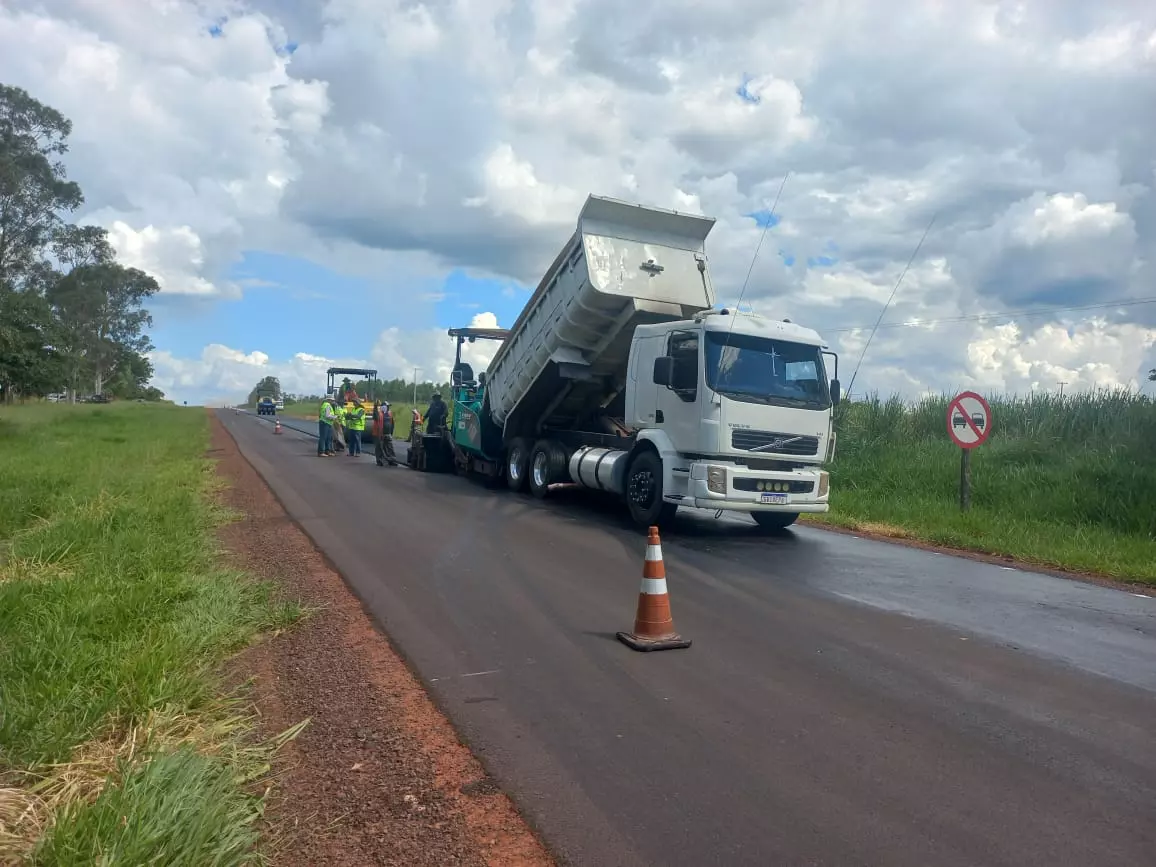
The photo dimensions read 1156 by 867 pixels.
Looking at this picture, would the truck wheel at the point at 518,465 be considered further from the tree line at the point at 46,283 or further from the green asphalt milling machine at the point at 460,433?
the tree line at the point at 46,283

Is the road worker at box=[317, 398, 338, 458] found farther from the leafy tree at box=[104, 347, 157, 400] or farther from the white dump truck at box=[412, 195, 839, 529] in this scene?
the leafy tree at box=[104, 347, 157, 400]

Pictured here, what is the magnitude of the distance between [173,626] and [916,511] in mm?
10479

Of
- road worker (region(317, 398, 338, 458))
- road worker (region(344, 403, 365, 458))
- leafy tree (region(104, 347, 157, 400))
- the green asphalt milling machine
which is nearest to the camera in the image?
the green asphalt milling machine

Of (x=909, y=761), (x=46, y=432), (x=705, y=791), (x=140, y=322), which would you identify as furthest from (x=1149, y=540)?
(x=140, y=322)

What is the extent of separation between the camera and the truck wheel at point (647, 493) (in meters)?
11.1

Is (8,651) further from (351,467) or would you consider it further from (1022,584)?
(351,467)

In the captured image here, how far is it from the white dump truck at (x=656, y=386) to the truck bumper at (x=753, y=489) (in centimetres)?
2

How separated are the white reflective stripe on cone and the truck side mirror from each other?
16.1 ft

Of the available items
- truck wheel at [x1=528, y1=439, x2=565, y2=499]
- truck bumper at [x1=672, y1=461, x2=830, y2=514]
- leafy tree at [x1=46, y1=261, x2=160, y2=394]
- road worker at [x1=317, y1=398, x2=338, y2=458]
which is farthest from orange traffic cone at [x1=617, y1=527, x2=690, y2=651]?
leafy tree at [x1=46, y1=261, x2=160, y2=394]

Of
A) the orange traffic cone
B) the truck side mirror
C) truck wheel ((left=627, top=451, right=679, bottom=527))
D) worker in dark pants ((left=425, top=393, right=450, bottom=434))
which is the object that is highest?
the truck side mirror

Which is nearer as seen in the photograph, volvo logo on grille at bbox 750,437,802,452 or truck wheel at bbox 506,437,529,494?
volvo logo on grille at bbox 750,437,802,452

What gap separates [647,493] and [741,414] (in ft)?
5.44

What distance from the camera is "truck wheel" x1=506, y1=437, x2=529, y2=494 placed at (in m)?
15.1

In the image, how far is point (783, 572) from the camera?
864 centimetres
